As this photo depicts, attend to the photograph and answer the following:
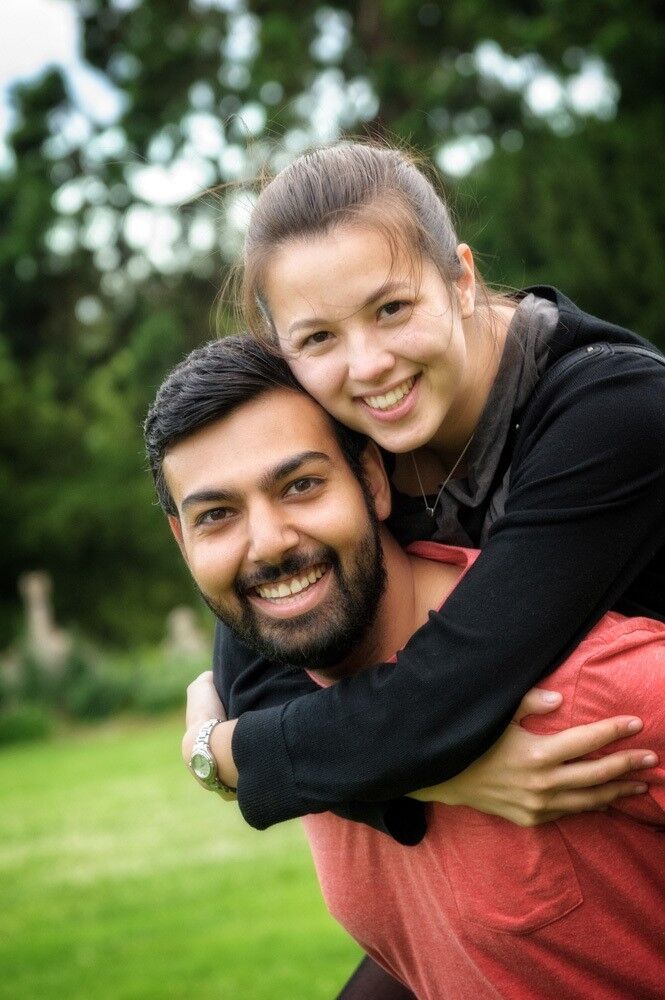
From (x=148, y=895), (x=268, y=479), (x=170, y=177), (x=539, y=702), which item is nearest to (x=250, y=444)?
(x=268, y=479)

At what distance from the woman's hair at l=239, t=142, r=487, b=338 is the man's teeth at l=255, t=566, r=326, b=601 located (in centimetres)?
62

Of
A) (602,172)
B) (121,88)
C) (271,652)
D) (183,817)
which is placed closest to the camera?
(271,652)

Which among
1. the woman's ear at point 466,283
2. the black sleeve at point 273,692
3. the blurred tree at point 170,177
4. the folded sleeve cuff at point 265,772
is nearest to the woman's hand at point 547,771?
the black sleeve at point 273,692

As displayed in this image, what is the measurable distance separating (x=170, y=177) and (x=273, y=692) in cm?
2107

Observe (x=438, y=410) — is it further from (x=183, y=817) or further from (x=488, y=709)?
(x=183, y=817)

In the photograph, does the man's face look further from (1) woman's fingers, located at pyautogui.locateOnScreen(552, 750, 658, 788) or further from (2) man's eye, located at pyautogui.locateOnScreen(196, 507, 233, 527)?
(1) woman's fingers, located at pyautogui.locateOnScreen(552, 750, 658, 788)

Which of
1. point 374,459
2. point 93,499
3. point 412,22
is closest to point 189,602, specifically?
point 93,499

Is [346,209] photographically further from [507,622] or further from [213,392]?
[507,622]

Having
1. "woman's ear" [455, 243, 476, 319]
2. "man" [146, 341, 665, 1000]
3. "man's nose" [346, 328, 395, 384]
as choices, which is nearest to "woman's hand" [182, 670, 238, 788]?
"man" [146, 341, 665, 1000]

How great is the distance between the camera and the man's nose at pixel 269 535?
2508 millimetres

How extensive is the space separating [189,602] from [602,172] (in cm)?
1212

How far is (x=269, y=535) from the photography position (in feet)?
8.25

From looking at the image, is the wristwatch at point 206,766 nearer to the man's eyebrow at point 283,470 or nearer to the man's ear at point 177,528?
the man's ear at point 177,528

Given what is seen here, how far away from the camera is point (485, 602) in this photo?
2307mm
